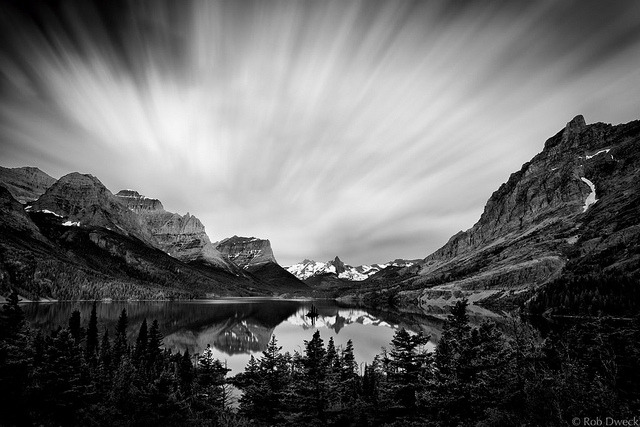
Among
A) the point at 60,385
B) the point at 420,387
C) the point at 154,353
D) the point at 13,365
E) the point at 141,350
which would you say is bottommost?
the point at 154,353

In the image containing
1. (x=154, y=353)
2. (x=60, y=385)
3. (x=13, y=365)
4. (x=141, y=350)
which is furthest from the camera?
(x=141, y=350)

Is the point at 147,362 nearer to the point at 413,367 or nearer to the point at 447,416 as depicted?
the point at 413,367

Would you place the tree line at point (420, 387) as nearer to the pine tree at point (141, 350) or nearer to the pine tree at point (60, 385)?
the pine tree at point (60, 385)

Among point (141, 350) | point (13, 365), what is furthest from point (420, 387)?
point (141, 350)

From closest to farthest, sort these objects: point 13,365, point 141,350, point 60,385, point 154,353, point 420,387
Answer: point 13,365 < point 60,385 < point 420,387 < point 154,353 < point 141,350

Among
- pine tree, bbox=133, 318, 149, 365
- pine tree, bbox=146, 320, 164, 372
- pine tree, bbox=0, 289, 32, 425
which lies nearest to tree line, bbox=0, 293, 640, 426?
pine tree, bbox=0, 289, 32, 425

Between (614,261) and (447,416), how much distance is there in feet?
565

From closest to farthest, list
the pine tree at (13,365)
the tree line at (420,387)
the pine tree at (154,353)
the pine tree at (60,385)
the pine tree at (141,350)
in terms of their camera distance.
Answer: the tree line at (420,387) < the pine tree at (13,365) < the pine tree at (60,385) < the pine tree at (154,353) < the pine tree at (141,350)

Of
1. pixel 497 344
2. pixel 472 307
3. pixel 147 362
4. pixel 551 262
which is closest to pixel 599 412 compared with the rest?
pixel 497 344

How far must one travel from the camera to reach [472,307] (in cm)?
19262

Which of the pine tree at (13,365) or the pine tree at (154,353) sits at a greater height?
the pine tree at (13,365)

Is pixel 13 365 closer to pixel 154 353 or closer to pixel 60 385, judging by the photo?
pixel 60 385

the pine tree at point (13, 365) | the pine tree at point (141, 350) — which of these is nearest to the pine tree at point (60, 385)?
the pine tree at point (13, 365)

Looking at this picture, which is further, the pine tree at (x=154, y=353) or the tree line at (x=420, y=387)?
the pine tree at (x=154, y=353)
